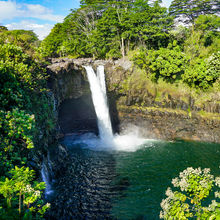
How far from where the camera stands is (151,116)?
29156 millimetres

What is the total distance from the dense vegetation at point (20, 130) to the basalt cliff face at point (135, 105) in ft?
26.1

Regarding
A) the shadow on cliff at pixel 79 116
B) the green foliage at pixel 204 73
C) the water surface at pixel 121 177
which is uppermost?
the green foliage at pixel 204 73

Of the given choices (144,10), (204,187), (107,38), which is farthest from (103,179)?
(144,10)

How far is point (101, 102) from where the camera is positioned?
29.7 meters

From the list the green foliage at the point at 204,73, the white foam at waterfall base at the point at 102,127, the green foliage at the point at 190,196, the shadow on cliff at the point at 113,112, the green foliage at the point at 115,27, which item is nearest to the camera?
the green foliage at the point at 190,196

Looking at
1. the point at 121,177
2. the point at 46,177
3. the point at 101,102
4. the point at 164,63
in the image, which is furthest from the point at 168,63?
the point at 46,177

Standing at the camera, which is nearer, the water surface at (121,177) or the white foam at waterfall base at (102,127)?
the water surface at (121,177)

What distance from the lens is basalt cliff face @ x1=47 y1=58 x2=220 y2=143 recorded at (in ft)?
86.1

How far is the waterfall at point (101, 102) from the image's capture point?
95.2ft

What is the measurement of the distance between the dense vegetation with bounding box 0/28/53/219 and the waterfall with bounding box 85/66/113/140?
11253 mm

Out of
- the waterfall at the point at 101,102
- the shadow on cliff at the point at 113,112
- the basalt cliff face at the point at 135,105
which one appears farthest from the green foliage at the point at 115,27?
the shadow on cliff at the point at 113,112

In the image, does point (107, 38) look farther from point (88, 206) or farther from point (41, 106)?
point (88, 206)

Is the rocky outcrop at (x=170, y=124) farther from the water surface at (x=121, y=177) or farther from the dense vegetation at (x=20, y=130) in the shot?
the dense vegetation at (x=20, y=130)

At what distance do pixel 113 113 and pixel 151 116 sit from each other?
6958 millimetres
